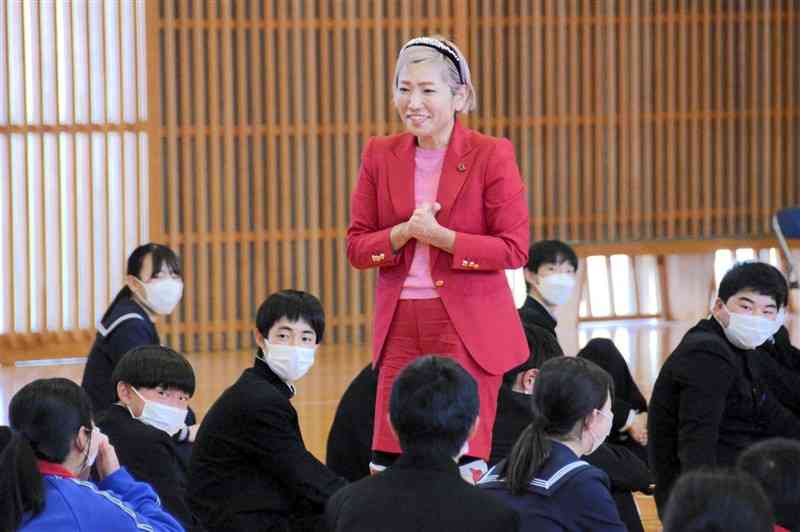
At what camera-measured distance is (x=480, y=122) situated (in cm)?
1023

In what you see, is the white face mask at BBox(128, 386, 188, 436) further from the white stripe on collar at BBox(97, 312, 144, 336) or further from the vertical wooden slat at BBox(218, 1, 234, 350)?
the vertical wooden slat at BBox(218, 1, 234, 350)

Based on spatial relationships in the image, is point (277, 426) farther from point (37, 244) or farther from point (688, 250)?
point (688, 250)

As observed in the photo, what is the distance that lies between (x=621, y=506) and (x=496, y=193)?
1.30 metres

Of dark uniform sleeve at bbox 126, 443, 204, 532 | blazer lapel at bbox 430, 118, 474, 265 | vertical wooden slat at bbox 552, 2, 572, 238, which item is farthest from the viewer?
vertical wooden slat at bbox 552, 2, 572, 238

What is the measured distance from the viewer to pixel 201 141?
966 centimetres

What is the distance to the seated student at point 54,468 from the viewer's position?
2.79m

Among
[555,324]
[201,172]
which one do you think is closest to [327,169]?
[201,172]

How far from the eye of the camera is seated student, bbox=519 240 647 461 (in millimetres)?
5051

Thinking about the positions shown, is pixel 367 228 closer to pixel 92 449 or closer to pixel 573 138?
pixel 92 449

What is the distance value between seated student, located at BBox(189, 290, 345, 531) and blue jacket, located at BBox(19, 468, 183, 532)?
0.69 m

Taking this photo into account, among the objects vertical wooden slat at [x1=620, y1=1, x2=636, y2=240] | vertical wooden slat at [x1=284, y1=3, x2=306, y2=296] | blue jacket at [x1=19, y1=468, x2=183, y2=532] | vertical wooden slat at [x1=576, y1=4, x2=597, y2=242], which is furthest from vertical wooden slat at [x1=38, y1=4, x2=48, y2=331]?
blue jacket at [x1=19, y1=468, x2=183, y2=532]

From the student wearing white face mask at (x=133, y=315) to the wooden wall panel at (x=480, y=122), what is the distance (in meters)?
4.16

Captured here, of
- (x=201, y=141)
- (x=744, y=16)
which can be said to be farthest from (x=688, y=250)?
(x=201, y=141)

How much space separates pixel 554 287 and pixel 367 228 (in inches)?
74.3
